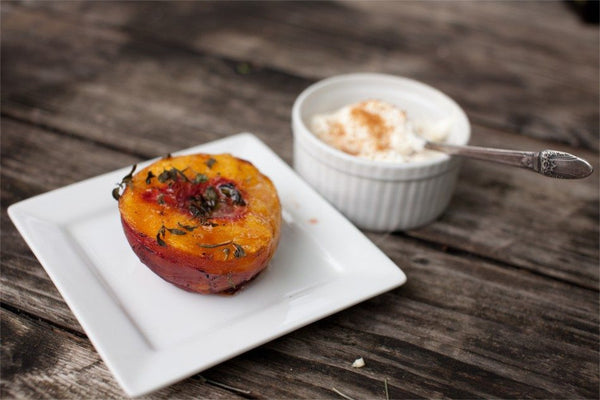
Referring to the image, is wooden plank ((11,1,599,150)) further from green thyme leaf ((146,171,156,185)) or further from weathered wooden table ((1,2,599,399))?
green thyme leaf ((146,171,156,185))

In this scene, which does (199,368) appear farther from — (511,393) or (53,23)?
(53,23)

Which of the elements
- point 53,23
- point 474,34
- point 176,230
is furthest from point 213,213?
point 474,34

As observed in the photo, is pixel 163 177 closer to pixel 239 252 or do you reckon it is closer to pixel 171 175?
pixel 171 175

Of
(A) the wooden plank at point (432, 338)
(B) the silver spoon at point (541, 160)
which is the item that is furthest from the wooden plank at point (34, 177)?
(B) the silver spoon at point (541, 160)

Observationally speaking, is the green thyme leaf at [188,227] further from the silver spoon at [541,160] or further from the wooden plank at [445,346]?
the silver spoon at [541,160]

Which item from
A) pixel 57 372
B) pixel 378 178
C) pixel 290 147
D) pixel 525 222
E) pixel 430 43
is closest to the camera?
pixel 57 372

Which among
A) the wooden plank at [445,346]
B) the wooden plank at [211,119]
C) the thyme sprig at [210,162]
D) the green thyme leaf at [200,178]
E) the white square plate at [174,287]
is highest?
the thyme sprig at [210,162]

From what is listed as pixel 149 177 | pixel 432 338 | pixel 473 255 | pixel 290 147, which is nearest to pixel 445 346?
pixel 432 338
